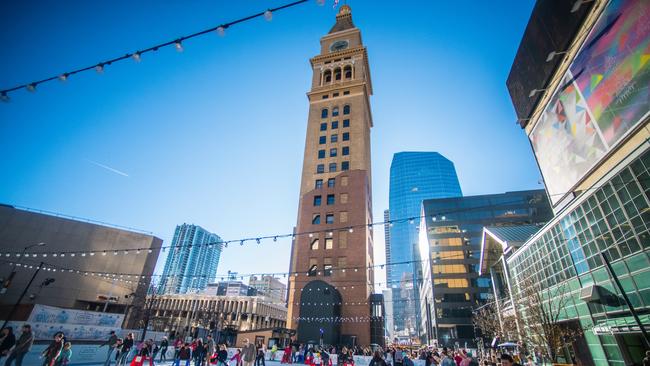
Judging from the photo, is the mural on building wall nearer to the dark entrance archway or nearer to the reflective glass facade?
the reflective glass facade

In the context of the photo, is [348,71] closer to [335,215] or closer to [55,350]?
[335,215]

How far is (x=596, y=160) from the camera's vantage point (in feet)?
51.3

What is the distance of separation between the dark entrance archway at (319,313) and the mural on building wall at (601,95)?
26.8m

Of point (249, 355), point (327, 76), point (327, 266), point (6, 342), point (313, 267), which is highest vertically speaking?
point (327, 76)

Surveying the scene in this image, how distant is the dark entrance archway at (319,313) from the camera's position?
35125 millimetres

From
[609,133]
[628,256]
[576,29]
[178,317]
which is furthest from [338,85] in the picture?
[178,317]

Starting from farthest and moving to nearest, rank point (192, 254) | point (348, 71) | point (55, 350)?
1. point (192, 254)
2. point (348, 71)
3. point (55, 350)

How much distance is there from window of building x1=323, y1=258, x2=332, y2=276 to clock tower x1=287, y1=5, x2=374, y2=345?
0.14 metres

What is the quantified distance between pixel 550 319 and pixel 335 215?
2777 centimetres

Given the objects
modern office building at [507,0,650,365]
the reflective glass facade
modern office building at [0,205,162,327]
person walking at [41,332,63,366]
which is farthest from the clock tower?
modern office building at [0,205,162,327]

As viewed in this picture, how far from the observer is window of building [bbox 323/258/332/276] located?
129 feet

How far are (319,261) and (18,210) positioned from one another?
47.6m

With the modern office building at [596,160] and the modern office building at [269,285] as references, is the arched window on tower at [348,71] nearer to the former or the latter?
the modern office building at [596,160]

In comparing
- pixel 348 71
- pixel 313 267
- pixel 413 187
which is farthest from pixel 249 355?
pixel 413 187
